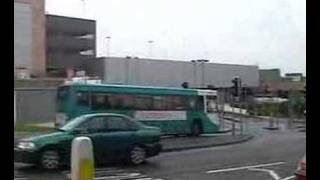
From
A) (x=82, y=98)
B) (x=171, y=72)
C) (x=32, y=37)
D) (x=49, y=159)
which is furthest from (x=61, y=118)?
(x=32, y=37)

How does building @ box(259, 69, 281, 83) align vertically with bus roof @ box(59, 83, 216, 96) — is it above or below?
above

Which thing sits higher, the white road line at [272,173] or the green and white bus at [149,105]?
the green and white bus at [149,105]

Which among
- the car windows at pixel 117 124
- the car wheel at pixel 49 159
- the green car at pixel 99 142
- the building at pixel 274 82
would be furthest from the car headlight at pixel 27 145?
the building at pixel 274 82

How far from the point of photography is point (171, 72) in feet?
183

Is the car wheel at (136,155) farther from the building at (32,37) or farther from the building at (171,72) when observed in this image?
the building at (32,37)

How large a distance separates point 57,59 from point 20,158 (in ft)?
184

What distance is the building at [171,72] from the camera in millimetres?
51781

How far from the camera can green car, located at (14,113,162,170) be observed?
13.0 meters

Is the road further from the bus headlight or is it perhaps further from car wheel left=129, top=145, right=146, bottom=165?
the bus headlight

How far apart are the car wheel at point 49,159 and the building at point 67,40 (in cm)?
5348

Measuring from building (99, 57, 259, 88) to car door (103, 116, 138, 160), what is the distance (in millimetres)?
34292

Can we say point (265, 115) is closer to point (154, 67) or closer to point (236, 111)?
point (236, 111)

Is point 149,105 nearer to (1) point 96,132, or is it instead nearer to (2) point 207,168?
(1) point 96,132

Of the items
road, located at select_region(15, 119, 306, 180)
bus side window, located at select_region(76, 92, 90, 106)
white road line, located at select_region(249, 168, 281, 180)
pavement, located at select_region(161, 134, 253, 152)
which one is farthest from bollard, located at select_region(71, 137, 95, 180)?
bus side window, located at select_region(76, 92, 90, 106)
